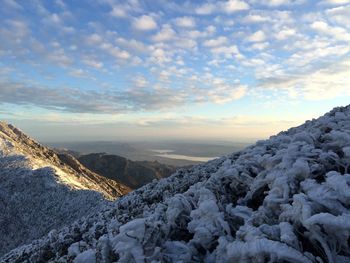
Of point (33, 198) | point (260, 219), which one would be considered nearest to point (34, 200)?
point (33, 198)

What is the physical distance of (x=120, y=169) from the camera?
10075 cm

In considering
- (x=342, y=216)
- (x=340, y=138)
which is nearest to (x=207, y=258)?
(x=342, y=216)

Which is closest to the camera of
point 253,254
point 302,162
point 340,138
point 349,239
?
point 253,254

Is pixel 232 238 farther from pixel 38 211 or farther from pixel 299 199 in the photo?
pixel 38 211

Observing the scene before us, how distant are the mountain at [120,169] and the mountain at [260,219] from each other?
277 feet

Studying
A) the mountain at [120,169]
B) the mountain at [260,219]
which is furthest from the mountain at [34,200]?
the mountain at [120,169]

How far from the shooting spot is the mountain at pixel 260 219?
20.5 feet

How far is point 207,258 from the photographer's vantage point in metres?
7.13

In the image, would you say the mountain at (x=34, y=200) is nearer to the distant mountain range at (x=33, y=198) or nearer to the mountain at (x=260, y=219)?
the distant mountain range at (x=33, y=198)

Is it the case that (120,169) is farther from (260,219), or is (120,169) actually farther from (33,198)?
(260,219)

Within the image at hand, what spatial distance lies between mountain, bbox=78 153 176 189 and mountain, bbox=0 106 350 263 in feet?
277

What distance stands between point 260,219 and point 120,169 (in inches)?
3736

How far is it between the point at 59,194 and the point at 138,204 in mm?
19499

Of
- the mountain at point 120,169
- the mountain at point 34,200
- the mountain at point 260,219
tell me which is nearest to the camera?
the mountain at point 260,219
